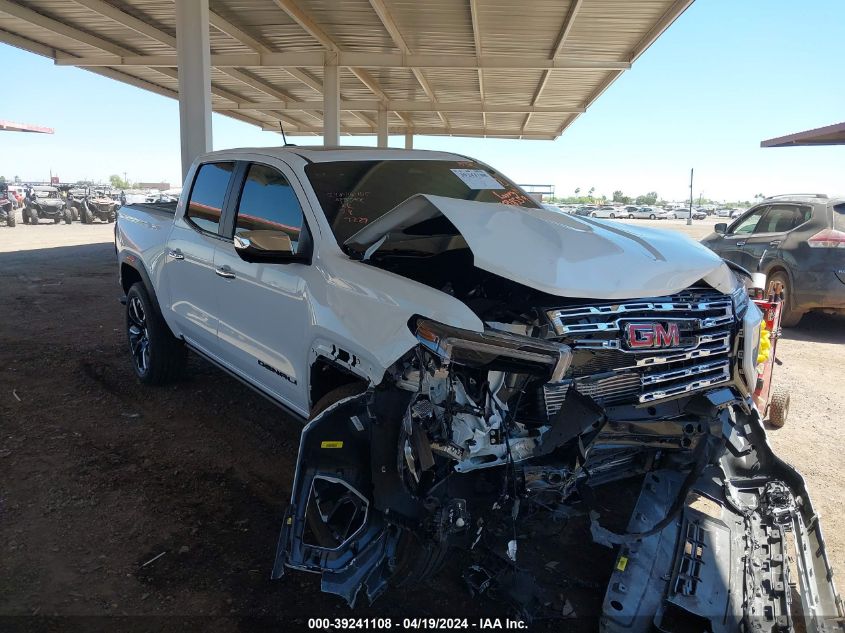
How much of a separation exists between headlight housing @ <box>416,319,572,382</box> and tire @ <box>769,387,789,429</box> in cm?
331

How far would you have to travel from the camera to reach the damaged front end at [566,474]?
2.29m

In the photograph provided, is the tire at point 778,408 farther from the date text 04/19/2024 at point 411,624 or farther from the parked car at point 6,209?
the parked car at point 6,209

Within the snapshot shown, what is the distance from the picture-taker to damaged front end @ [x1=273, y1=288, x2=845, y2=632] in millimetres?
2287

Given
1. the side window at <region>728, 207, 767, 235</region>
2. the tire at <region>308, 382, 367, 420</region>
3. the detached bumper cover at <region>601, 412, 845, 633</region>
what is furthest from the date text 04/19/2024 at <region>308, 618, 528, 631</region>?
the side window at <region>728, 207, 767, 235</region>

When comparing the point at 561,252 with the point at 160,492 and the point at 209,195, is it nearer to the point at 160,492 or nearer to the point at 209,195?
the point at 160,492

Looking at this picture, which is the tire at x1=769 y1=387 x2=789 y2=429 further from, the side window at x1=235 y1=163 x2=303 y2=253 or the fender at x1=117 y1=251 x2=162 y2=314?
the fender at x1=117 y1=251 x2=162 y2=314

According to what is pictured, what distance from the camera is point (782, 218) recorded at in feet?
27.7

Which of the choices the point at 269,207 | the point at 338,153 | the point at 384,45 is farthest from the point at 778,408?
the point at 384,45

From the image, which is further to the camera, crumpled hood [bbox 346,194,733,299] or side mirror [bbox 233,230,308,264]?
side mirror [bbox 233,230,308,264]

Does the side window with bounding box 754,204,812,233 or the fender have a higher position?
the side window with bounding box 754,204,812,233

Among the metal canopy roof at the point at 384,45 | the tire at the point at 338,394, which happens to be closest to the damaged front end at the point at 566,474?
the tire at the point at 338,394

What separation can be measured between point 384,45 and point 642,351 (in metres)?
12.9

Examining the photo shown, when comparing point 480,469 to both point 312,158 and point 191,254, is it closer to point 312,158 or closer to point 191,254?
point 312,158

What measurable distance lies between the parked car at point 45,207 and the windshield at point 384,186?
28151 millimetres
